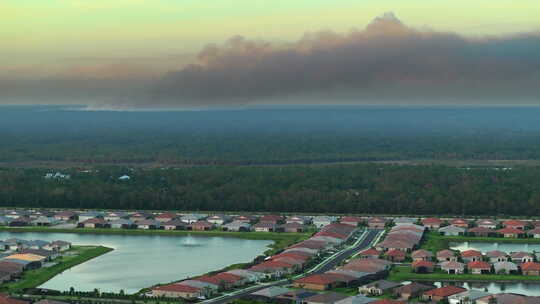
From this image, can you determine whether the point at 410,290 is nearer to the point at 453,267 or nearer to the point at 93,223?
the point at 453,267

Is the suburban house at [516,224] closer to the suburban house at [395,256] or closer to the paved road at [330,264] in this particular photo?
the paved road at [330,264]

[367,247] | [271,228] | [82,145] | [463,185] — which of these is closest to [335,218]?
[271,228]

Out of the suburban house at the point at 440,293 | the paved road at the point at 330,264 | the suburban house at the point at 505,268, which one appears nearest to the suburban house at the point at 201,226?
the paved road at the point at 330,264

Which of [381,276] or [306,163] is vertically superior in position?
[306,163]

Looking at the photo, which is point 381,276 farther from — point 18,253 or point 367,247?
point 18,253

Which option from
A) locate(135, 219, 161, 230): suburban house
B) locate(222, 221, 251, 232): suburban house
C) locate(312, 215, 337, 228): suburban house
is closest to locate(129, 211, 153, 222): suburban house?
locate(135, 219, 161, 230): suburban house
